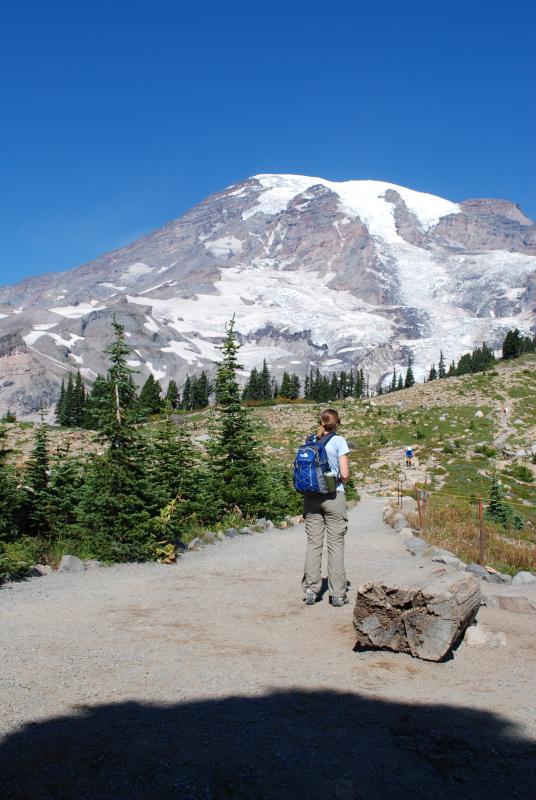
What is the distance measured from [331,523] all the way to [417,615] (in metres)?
1.93

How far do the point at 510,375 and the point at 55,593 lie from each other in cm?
5433

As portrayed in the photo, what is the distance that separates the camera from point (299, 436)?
40.6 metres

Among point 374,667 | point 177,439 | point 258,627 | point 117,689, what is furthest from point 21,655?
point 177,439

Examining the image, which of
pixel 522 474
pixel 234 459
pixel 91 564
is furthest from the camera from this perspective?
pixel 522 474

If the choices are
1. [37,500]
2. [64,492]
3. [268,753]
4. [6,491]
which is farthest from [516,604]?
[37,500]

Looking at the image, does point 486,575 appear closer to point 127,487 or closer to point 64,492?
point 127,487

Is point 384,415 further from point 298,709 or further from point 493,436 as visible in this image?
point 298,709

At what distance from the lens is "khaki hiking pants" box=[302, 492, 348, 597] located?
7656 mm

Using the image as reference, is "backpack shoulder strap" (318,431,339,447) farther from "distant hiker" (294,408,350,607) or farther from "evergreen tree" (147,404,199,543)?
"evergreen tree" (147,404,199,543)

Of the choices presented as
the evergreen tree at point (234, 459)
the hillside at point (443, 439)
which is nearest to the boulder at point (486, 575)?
the hillside at point (443, 439)

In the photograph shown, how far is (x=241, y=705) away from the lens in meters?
4.64

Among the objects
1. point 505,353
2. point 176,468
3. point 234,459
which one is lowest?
point 176,468

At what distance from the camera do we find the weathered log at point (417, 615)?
19.0ft

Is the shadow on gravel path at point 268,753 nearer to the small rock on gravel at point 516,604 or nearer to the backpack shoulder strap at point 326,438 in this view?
the backpack shoulder strap at point 326,438
